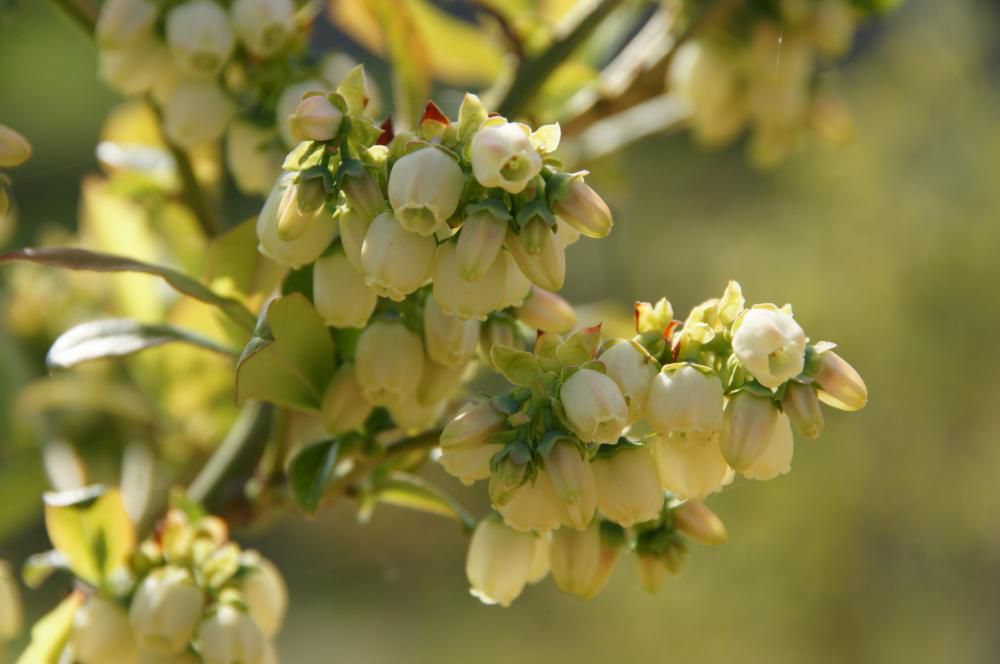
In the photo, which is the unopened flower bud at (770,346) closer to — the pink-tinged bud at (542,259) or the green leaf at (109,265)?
the pink-tinged bud at (542,259)

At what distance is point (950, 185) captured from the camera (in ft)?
6.72

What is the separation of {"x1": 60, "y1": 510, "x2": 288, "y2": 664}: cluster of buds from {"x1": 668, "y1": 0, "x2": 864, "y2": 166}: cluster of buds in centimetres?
32

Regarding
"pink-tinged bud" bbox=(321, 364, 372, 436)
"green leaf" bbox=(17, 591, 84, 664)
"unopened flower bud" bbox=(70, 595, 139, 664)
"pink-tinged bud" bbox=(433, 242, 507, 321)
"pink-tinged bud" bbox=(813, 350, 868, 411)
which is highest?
"pink-tinged bud" bbox=(813, 350, 868, 411)

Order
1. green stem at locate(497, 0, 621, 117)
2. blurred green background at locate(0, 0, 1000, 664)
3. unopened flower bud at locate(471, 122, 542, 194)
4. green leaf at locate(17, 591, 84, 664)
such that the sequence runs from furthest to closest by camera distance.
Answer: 1. blurred green background at locate(0, 0, 1000, 664)
2. green stem at locate(497, 0, 621, 117)
3. green leaf at locate(17, 591, 84, 664)
4. unopened flower bud at locate(471, 122, 542, 194)

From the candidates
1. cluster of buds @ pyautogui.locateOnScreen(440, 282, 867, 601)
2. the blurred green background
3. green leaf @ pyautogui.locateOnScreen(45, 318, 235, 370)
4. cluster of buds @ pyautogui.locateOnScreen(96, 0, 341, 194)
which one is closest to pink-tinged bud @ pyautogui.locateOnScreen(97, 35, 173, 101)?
cluster of buds @ pyautogui.locateOnScreen(96, 0, 341, 194)

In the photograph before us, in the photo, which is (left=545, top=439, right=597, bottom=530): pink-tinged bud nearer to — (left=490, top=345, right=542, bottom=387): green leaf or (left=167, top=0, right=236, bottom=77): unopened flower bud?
(left=490, top=345, right=542, bottom=387): green leaf

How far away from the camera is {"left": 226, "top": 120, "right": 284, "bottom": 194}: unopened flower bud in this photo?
1.44 ft

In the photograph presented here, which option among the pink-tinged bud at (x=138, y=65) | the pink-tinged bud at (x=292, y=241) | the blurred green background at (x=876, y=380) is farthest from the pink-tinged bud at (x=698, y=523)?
the blurred green background at (x=876, y=380)

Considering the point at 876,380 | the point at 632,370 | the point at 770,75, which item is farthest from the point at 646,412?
the point at 876,380

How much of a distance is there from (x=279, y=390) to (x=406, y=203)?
100 millimetres

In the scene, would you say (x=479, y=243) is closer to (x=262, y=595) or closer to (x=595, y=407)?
(x=595, y=407)

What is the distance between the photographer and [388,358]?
333 millimetres

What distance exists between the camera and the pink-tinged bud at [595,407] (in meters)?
0.28

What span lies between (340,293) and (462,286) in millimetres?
45
